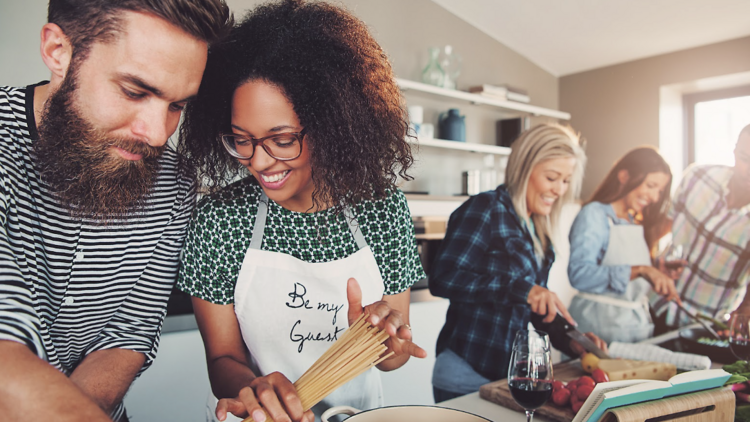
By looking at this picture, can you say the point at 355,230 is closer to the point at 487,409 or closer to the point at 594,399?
the point at 487,409

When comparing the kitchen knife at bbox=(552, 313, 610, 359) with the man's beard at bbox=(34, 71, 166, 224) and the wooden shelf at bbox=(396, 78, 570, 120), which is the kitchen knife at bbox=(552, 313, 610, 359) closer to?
the man's beard at bbox=(34, 71, 166, 224)

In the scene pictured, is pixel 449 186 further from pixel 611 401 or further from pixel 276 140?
pixel 611 401

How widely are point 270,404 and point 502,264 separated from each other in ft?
4.07

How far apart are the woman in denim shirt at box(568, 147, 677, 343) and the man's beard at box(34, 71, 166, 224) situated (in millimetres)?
2456

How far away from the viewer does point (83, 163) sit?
96cm

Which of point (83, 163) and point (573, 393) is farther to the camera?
point (573, 393)

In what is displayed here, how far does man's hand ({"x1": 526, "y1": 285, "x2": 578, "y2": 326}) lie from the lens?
1722 millimetres

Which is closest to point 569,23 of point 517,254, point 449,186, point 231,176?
point 449,186

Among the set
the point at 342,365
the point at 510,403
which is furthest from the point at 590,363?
the point at 342,365

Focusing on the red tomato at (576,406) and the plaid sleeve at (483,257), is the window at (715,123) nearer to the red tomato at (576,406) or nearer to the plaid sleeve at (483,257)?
the plaid sleeve at (483,257)

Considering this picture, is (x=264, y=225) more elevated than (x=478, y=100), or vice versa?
(x=478, y=100)

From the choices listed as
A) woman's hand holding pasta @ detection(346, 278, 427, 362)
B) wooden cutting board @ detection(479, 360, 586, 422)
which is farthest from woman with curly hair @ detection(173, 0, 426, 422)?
wooden cutting board @ detection(479, 360, 586, 422)

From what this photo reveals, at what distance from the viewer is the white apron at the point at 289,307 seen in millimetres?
1231

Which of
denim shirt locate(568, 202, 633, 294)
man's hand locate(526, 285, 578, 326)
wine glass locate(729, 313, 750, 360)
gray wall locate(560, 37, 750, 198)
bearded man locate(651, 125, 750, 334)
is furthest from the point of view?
gray wall locate(560, 37, 750, 198)
